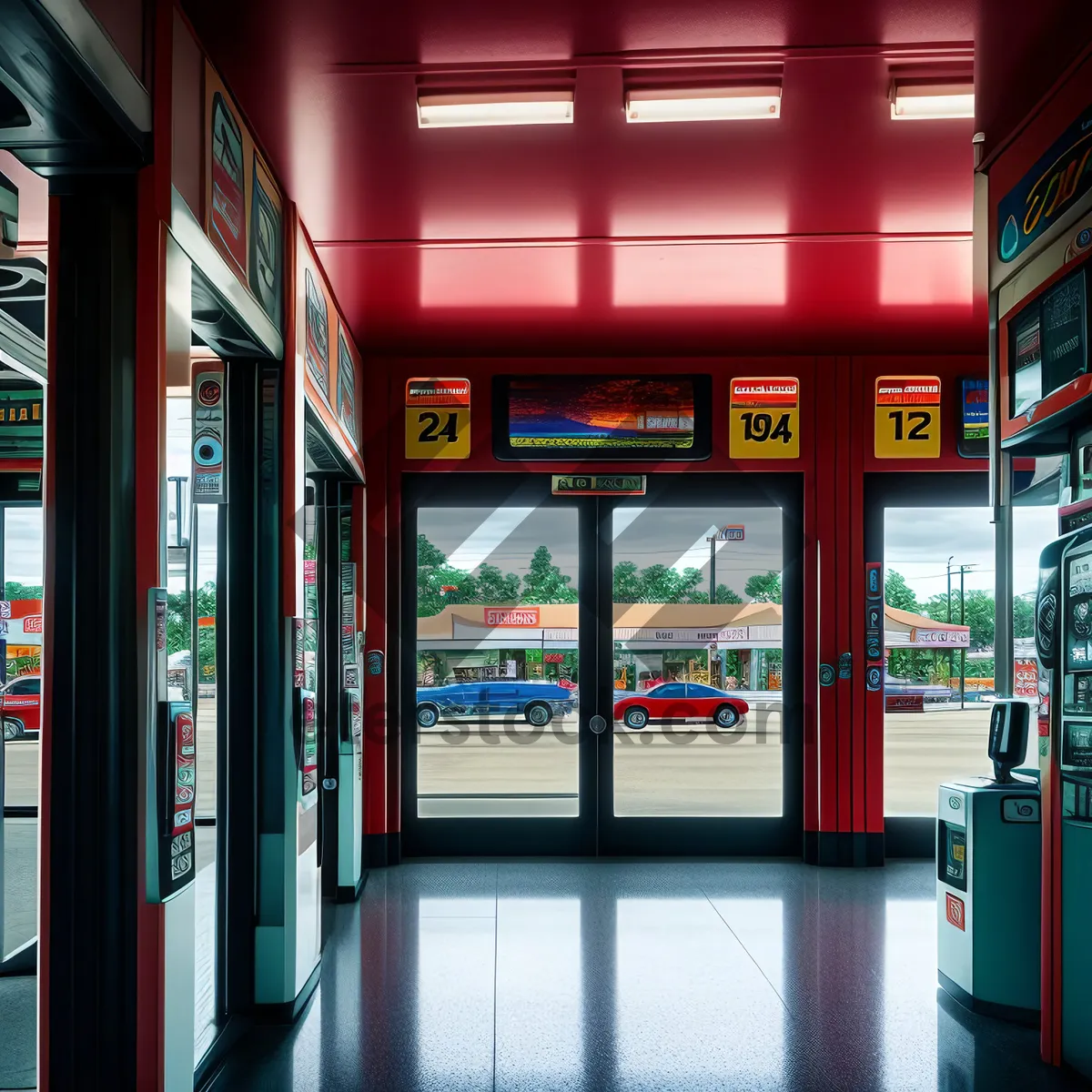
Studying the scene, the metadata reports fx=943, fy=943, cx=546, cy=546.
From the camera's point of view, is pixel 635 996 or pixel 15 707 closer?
pixel 635 996

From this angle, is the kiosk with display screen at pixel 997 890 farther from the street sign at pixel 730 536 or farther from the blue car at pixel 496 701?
the blue car at pixel 496 701

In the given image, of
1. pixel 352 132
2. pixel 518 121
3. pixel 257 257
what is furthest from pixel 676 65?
pixel 257 257

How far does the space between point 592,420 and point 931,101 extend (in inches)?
120

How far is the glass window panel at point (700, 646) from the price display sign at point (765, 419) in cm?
38

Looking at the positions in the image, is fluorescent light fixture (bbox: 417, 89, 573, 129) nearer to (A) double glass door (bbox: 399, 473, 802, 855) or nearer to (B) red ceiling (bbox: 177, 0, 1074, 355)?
(B) red ceiling (bbox: 177, 0, 1074, 355)

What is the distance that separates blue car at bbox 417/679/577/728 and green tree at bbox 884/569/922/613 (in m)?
2.06

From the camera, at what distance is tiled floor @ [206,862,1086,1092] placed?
9.97ft

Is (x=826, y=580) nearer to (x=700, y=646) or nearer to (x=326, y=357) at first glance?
(x=700, y=646)

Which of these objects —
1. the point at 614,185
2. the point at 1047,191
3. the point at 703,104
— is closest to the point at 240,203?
the point at 614,185

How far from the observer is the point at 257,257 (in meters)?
3.14

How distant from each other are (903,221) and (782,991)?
3.13 m

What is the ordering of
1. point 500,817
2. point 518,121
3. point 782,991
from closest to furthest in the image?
point 518,121 → point 782,991 → point 500,817

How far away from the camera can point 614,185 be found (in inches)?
138

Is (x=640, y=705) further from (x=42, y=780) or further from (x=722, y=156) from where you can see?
(x=42, y=780)
